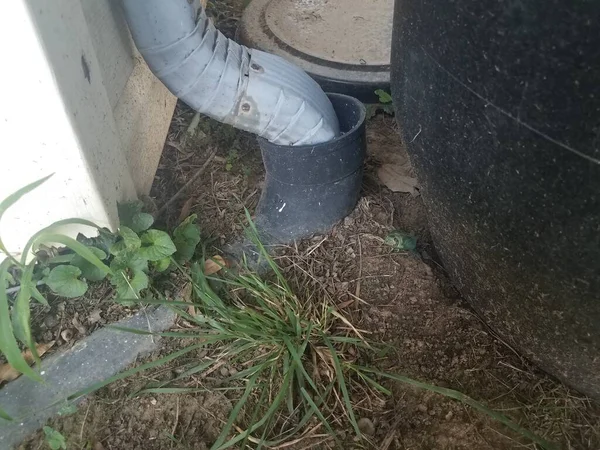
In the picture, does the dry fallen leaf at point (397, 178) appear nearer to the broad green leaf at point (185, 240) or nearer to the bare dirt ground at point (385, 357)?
the bare dirt ground at point (385, 357)

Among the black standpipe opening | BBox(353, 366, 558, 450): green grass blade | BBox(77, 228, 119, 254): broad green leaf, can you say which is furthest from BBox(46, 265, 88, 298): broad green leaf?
BBox(353, 366, 558, 450): green grass blade

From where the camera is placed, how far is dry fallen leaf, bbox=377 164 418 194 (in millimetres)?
1874

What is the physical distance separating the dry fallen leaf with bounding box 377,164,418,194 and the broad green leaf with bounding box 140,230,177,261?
0.76 meters

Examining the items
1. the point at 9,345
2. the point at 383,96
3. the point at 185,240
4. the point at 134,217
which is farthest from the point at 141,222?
the point at 383,96

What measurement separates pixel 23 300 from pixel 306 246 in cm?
78

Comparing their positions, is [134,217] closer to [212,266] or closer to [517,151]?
[212,266]

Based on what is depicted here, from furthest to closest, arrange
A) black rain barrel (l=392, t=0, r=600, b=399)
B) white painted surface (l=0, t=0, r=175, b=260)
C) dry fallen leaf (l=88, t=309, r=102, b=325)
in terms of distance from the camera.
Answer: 1. dry fallen leaf (l=88, t=309, r=102, b=325)
2. white painted surface (l=0, t=0, r=175, b=260)
3. black rain barrel (l=392, t=0, r=600, b=399)

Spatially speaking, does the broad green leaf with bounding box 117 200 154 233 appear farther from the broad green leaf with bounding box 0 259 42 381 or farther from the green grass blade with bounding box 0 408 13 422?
the green grass blade with bounding box 0 408 13 422

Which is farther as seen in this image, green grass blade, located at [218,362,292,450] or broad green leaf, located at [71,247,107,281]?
broad green leaf, located at [71,247,107,281]

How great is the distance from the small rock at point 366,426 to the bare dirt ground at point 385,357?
0.05 ft

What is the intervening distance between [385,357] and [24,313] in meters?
0.85

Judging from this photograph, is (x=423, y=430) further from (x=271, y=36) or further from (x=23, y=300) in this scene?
(x=271, y=36)

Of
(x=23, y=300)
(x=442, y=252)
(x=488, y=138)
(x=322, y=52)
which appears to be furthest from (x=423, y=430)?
(x=322, y=52)

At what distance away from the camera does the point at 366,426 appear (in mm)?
1345
